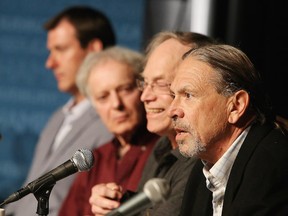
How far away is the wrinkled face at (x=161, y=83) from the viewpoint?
111 inches

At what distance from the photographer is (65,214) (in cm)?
342

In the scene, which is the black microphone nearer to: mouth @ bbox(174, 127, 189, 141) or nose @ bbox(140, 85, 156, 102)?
mouth @ bbox(174, 127, 189, 141)

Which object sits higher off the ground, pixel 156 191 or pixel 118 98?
pixel 156 191

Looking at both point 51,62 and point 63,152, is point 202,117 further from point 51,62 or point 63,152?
point 51,62

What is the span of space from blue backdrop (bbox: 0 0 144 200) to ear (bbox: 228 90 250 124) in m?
2.57

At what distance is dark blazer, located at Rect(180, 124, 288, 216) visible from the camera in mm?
2074

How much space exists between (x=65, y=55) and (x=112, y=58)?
2.80 feet

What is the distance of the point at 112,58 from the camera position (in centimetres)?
356

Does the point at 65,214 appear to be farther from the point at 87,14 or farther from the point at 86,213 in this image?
the point at 87,14

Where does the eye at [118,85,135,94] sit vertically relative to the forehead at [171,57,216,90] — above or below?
below

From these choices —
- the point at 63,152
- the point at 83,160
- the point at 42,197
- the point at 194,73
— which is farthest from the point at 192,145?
the point at 63,152

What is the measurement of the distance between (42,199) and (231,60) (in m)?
0.71

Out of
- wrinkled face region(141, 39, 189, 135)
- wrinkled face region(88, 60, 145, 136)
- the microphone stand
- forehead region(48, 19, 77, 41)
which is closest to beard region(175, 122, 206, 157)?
the microphone stand

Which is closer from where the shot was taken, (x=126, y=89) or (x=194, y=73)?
(x=194, y=73)
